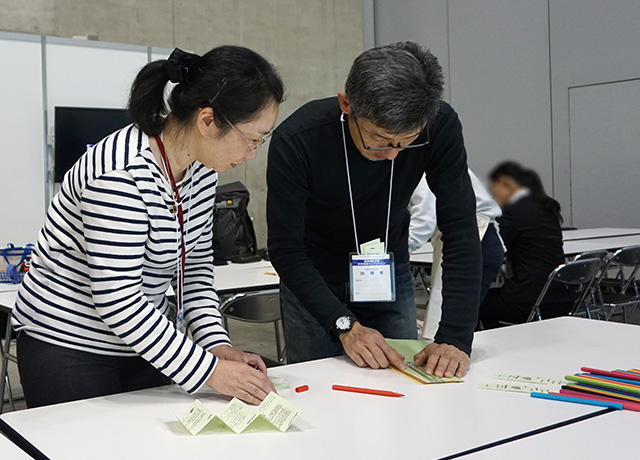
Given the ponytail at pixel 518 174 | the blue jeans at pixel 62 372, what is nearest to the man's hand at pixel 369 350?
the blue jeans at pixel 62 372

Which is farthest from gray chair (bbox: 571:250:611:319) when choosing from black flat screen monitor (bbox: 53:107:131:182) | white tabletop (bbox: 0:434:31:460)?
black flat screen monitor (bbox: 53:107:131:182)

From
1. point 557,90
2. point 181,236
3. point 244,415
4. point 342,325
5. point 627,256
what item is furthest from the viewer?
point 557,90

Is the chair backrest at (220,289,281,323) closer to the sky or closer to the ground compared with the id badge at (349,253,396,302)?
closer to the ground

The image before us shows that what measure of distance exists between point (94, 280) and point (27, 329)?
272 millimetres

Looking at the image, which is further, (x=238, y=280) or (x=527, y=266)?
(x=527, y=266)

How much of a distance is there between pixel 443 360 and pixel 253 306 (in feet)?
5.11

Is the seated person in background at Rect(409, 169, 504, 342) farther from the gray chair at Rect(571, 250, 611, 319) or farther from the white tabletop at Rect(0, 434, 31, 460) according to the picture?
the white tabletop at Rect(0, 434, 31, 460)

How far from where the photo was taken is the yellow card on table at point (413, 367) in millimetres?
1536

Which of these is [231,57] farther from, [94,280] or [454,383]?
[454,383]

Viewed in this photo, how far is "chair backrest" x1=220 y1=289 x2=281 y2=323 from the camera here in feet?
9.78

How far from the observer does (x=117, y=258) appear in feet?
4.24

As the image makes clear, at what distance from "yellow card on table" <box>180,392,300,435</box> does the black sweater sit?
47 centimetres

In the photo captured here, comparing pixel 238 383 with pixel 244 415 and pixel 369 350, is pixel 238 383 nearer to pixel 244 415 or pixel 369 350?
pixel 244 415

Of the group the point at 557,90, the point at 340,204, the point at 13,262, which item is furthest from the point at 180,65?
the point at 557,90
